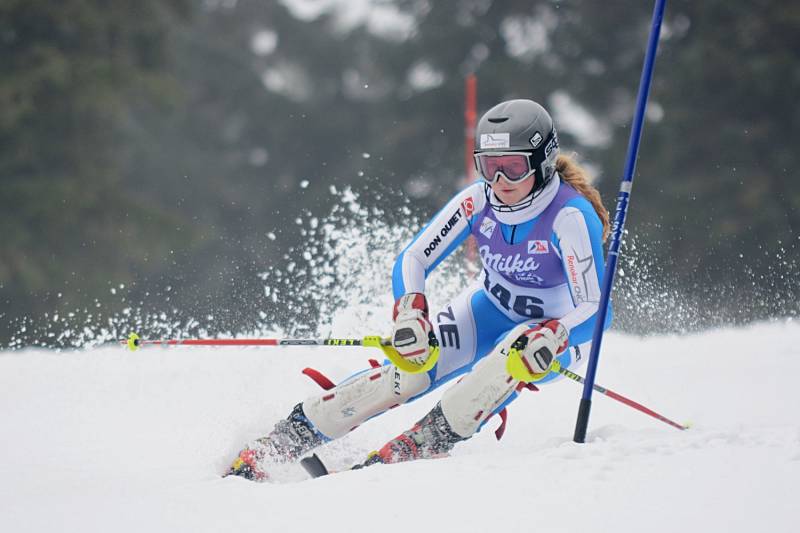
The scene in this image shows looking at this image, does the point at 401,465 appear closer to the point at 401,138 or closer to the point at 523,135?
the point at 523,135

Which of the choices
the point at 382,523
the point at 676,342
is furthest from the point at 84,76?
the point at 382,523

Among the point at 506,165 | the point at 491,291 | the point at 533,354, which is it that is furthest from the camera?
the point at 491,291

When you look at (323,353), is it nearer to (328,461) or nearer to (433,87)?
(328,461)

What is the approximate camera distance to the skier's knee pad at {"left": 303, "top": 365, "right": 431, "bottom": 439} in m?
3.72

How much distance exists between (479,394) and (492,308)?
651 millimetres

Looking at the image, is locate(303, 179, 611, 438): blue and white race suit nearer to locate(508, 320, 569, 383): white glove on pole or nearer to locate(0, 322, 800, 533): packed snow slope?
locate(508, 320, 569, 383): white glove on pole

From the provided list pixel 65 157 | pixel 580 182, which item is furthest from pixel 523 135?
pixel 65 157

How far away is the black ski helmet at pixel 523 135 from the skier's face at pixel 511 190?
35mm

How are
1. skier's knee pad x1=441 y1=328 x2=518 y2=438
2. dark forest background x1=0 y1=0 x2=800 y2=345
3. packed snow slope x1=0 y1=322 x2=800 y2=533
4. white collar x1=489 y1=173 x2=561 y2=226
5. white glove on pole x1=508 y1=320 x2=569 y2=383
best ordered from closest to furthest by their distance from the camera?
packed snow slope x1=0 y1=322 x2=800 y2=533, white glove on pole x1=508 y1=320 x2=569 y2=383, skier's knee pad x1=441 y1=328 x2=518 y2=438, white collar x1=489 y1=173 x2=561 y2=226, dark forest background x1=0 y1=0 x2=800 y2=345

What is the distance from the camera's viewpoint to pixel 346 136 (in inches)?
727

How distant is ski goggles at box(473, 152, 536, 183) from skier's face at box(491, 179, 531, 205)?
20mm

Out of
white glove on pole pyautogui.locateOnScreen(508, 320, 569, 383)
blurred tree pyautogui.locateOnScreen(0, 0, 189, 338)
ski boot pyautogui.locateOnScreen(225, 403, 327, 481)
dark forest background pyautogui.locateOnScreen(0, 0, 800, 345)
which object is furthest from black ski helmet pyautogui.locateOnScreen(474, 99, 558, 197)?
blurred tree pyautogui.locateOnScreen(0, 0, 189, 338)

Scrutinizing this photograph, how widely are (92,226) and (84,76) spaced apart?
230 centimetres

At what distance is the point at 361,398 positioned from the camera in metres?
3.73
